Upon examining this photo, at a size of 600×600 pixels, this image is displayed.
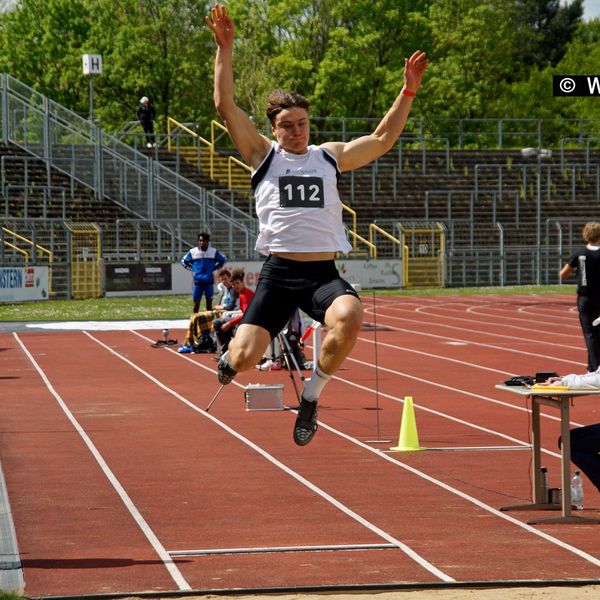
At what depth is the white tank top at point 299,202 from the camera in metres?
7.91

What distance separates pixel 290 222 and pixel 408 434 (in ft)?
15.8

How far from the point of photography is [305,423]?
8.11m

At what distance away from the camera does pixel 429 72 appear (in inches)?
2628

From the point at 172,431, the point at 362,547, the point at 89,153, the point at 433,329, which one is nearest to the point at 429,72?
the point at 89,153

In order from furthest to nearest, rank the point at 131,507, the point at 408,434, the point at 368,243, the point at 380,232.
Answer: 1. the point at 380,232
2. the point at 368,243
3. the point at 408,434
4. the point at 131,507

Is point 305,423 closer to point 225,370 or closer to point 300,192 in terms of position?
point 225,370

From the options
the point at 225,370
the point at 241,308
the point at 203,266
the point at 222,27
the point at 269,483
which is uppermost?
the point at 222,27

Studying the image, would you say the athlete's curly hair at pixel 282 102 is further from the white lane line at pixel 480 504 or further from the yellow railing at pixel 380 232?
the yellow railing at pixel 380 232

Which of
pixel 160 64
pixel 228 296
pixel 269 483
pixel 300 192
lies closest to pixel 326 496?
pixel 269 483

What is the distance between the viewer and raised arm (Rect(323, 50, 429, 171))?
26.8 feet

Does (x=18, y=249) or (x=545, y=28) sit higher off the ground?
(x=545, y=28)

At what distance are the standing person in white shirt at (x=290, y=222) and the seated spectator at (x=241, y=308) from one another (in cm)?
1087

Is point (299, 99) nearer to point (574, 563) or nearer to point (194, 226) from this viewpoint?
point (574, 563)

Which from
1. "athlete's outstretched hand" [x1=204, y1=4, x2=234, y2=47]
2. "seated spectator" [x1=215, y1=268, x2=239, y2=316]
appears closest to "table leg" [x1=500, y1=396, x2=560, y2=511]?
"athlete's outstretched hand" [x1=204, y1=4, x2=234, y2=47]
